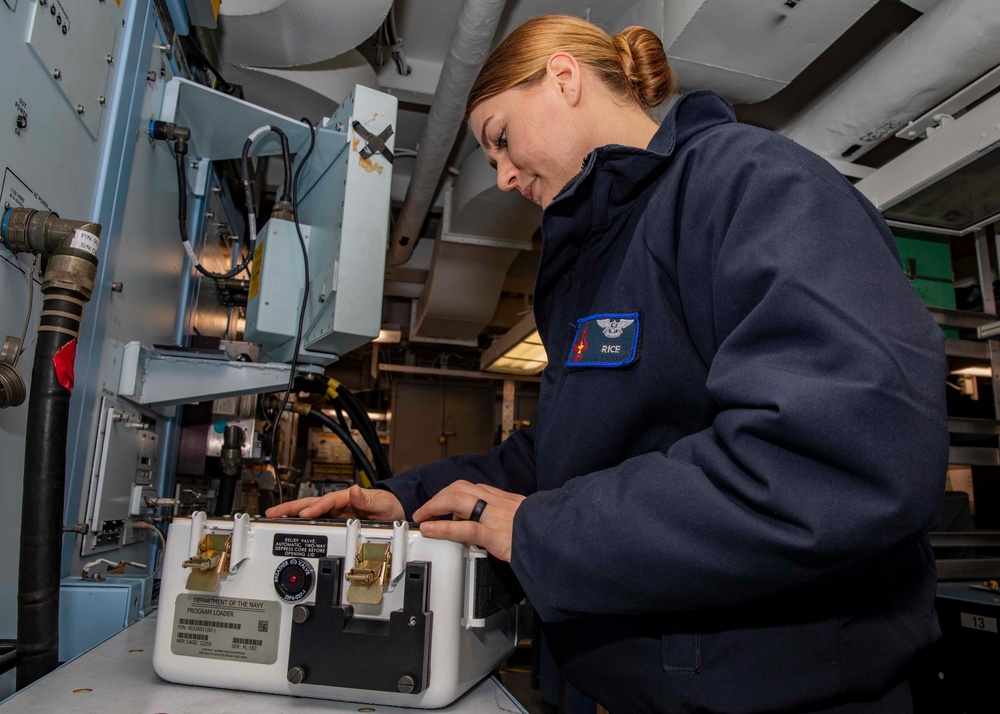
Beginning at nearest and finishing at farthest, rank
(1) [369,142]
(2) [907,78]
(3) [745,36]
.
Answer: (1) [369,142] → (3) [745,36] → (2) [907,78]

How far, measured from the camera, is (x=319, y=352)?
178cm

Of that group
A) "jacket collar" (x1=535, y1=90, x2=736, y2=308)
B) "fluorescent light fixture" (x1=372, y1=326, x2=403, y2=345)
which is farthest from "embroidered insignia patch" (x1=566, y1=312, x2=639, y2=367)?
"fluorescent light fixture" (x1=372, y1=326, x2=403, y2=345)

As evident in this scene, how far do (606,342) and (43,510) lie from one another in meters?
0.75

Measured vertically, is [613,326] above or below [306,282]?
below

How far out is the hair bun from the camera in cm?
93

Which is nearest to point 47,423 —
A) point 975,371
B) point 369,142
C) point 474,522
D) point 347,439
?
point 474,522

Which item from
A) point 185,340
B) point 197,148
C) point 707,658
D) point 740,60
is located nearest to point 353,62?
point 197,148

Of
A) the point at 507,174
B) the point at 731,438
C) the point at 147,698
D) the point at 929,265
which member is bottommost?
the point at 147,698

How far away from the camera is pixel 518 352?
15.0 ft

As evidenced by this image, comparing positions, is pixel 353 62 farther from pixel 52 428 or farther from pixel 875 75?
pixel 52 428

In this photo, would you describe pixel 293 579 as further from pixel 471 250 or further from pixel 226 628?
pixel 471 250

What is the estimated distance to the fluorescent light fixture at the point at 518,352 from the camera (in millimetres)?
4059

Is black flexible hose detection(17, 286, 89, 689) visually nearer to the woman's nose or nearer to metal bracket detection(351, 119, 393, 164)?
the woman's nose

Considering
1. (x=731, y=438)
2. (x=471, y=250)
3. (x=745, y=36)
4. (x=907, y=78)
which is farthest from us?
(x=471, y=250)
